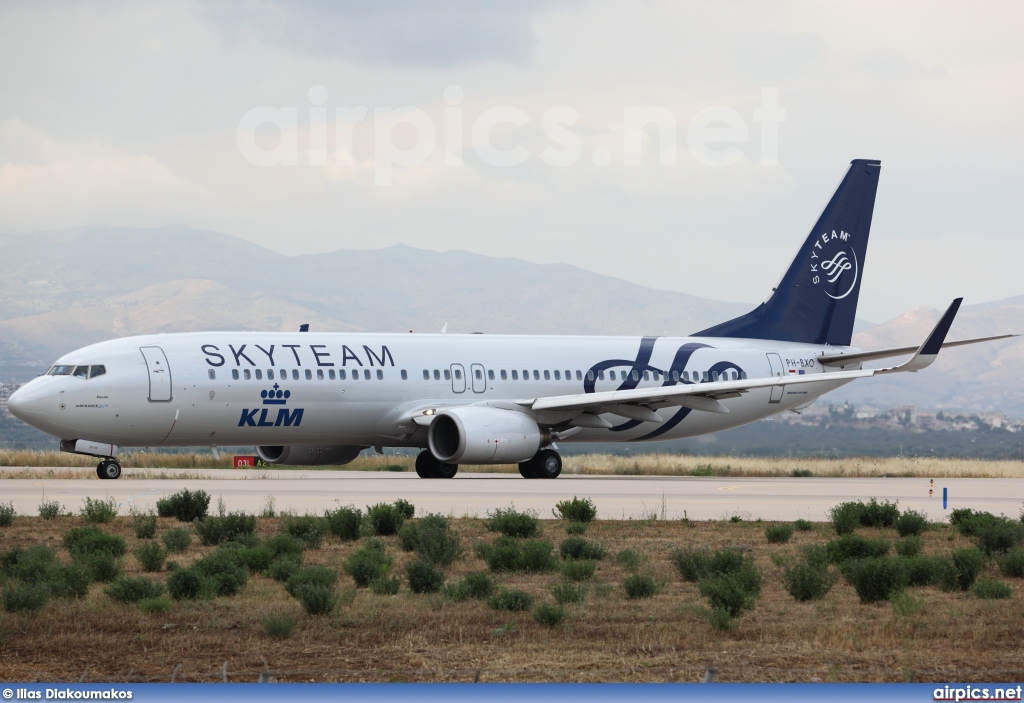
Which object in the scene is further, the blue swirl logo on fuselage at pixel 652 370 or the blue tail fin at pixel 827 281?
the blue tail fin at pixel 827 281

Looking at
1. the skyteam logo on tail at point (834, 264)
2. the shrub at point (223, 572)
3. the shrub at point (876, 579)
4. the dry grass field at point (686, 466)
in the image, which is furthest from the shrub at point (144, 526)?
the skyteam logo on tail at point (834, 264)

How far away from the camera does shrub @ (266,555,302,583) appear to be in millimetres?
16203

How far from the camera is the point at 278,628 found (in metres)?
12.9

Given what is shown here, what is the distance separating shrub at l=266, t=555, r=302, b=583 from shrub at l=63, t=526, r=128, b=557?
234 centimetres

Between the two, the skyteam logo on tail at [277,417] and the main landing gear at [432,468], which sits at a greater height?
the skyteam logo on tail at [277,417]

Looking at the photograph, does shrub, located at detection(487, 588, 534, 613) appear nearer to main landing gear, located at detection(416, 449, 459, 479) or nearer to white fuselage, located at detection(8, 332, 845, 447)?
white fuselage, located at detection(8, 332, 845, 447)

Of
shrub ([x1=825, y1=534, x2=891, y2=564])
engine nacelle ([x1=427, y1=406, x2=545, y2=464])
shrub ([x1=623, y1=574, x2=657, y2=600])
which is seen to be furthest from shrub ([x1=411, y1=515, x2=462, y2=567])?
engine nacelle ([x1=427, y1=406, x2=545, y2=464])

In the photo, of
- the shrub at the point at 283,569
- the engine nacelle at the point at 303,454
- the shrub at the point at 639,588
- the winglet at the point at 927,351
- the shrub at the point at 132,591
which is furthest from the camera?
the engine nacelle at the point at 303,454

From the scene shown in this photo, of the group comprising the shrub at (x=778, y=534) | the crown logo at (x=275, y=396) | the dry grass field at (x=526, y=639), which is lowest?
the dry grass field at (x=526, y=639)

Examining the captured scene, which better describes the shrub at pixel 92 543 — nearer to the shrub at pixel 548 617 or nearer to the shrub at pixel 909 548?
the shrub at pixel 548 617

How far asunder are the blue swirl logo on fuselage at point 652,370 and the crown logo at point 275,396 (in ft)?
30.3

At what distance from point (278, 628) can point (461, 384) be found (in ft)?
80.5

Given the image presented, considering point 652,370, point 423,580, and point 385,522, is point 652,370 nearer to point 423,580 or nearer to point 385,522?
point 385,522

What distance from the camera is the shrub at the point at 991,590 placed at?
51.6ft
